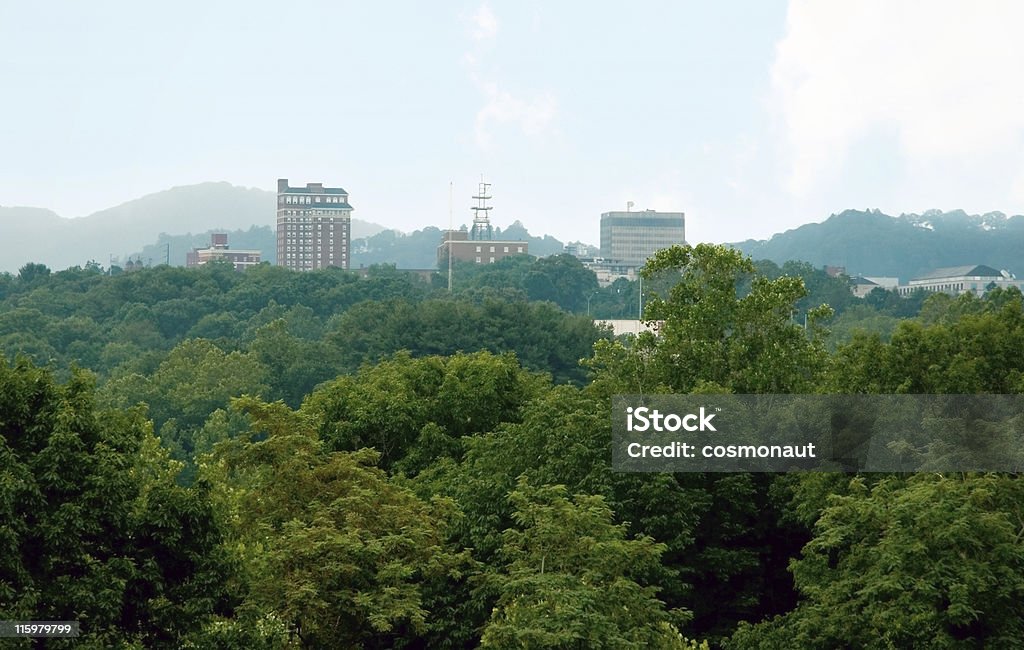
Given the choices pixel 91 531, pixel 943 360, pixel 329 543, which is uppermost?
pixel 943 360

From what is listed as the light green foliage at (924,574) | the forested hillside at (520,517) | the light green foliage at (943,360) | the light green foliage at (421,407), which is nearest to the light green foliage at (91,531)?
the forested hillside at (520,517)

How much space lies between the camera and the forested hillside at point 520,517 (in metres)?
17.4

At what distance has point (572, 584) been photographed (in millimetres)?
20047

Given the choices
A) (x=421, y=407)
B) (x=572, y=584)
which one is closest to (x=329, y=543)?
(x=572, y=584)

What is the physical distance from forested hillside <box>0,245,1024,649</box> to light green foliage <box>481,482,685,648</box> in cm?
5

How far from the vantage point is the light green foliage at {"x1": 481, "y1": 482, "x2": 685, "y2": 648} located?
18.6 meters

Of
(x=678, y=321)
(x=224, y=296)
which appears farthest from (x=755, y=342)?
(x=224, y=296)

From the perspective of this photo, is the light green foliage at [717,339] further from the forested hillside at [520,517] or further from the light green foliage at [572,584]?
the light green foliage at [572,584]

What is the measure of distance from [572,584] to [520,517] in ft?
7.94

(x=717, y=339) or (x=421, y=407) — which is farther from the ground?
(x=717, y=339)

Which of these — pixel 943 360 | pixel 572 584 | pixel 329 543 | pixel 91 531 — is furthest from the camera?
pixel 943 360

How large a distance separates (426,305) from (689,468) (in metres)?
61.2

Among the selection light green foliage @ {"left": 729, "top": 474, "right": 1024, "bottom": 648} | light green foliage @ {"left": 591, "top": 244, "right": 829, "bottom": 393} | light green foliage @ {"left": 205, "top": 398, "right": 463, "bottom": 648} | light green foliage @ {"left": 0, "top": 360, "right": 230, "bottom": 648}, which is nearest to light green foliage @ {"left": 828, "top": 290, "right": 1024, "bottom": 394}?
light green foliage @ {"left": 591, "top": 244, "right": 829, "bottom": 393}

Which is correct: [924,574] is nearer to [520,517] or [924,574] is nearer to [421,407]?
[520,517]
